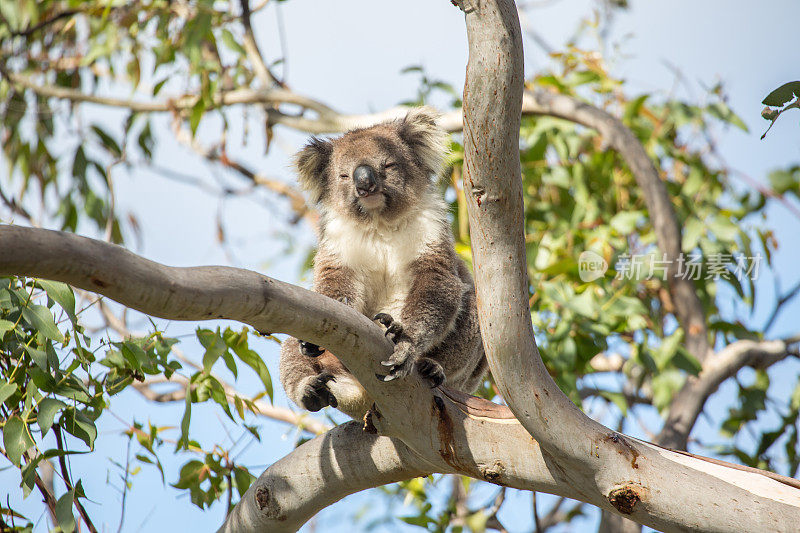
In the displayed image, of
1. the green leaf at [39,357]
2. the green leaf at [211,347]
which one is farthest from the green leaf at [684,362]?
the green leaf at [39,357]

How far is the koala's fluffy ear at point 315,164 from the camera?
373 cm

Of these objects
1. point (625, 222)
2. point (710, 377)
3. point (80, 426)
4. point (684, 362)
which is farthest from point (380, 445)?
point (710, 377)

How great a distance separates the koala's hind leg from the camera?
2.70 m

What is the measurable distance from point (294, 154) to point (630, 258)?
2.00 metres

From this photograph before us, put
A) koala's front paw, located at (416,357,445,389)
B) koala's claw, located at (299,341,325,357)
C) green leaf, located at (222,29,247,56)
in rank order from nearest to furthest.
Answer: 1. koala's claw, located at (299,341,325,357)
2. koala's front paw, located at (416,357,445,389)
3. green leaf, located at (222,29,247,56)

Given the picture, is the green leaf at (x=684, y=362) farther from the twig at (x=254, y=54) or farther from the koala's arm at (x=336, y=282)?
the twig at (x=254, y=54)

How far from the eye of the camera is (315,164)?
12.3 feet

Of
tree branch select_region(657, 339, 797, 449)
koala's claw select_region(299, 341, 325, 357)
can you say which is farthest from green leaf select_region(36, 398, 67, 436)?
tree branch select_region(657, 339, 797, 449)

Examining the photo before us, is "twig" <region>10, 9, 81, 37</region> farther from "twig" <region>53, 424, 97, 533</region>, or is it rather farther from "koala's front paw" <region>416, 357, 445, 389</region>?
"koala's front paw" <region>416, 357, 445, 389</region>

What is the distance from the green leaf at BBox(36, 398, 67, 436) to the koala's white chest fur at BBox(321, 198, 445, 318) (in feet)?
4.20

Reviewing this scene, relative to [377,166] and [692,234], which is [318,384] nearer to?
[377,166]

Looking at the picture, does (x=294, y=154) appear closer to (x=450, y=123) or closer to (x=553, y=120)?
(x=450, y=123)

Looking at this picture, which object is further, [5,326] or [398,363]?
[398,363]

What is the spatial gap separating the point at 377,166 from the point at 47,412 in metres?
1.70
